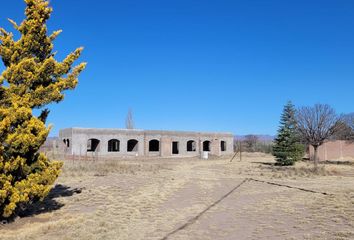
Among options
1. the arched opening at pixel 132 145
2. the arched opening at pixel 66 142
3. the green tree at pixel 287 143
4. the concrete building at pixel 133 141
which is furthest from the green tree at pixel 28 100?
the arched opening at pixel 132 145

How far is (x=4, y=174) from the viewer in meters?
8.69

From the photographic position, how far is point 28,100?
31.6 feet

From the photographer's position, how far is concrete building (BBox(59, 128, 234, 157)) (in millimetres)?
40938

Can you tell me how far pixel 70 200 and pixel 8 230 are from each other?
458 cm

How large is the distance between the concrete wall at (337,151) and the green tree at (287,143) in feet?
38.3

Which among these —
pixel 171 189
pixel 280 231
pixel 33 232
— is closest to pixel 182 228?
pixel 280 231

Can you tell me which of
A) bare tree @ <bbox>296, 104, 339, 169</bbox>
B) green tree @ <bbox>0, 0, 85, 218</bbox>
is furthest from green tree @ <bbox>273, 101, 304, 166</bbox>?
green tree @ <bbox>0, 0, 85, 218</bbox>

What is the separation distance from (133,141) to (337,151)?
81.9 ft

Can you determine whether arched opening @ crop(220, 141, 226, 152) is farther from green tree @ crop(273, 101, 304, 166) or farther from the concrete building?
green tree @ crop(273, 101, 304, 166)

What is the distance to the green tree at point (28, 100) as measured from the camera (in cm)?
882

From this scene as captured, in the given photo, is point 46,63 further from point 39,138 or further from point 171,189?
point 171,189

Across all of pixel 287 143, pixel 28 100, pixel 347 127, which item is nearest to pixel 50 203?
pixel 28 100

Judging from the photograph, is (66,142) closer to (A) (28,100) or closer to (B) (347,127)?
(B) (347,127)

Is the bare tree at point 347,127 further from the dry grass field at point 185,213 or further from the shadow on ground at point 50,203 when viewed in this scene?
the shadow on ground at point 50,203
